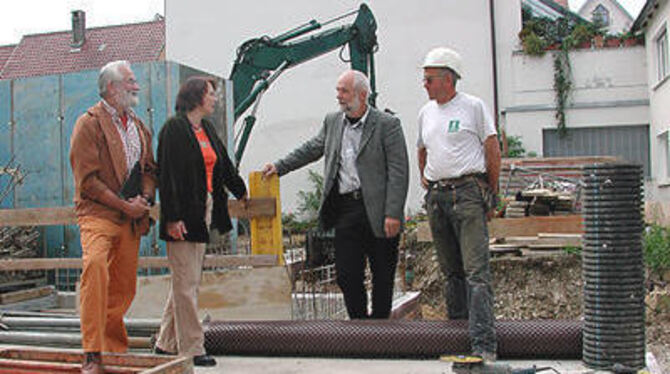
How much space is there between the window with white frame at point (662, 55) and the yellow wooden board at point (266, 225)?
13.3 metres

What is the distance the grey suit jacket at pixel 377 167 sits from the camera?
4.36 m

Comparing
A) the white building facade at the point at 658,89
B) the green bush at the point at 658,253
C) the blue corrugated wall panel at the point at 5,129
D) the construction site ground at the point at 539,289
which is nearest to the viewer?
the construction site ground at the point at 539,289

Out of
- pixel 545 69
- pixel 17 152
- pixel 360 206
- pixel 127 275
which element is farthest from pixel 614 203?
pixel 545 69

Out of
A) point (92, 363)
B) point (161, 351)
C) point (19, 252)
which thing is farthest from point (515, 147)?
point (92, 363)

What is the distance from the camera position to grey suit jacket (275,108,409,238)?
4363 mm

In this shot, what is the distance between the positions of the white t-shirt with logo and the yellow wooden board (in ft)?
4.14

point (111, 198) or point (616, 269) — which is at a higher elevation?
point (111, 198)

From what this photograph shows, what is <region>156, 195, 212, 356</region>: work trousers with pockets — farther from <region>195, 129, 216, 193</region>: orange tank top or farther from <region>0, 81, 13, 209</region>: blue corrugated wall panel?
<region>0, 81, 13, 209</region>: blue corrugated wall panel

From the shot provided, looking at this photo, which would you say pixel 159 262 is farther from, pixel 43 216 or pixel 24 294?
pixel 24 294

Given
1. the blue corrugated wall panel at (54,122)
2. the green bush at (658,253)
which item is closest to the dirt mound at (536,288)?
the green bush at (658,253)

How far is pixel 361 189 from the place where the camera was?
444 centimetres

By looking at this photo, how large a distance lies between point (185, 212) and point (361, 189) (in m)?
1.08

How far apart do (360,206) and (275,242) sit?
750mm

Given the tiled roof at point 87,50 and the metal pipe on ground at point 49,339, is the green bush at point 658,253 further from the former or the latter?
the tiled roof at point 87,50
